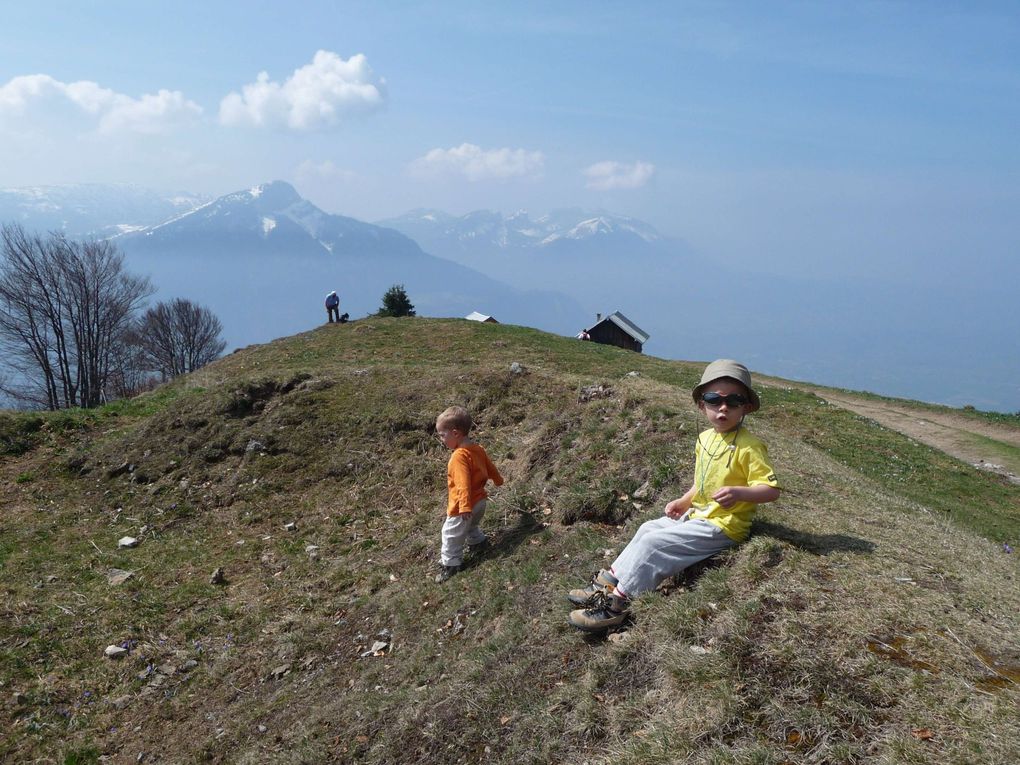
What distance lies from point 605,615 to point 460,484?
3084mm

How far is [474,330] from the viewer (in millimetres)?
32625

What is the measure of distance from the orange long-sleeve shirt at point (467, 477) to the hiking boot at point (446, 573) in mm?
803

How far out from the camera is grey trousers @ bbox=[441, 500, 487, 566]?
8195 millimetres

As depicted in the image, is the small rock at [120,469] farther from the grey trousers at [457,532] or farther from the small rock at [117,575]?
the grey trousers at [457,532]

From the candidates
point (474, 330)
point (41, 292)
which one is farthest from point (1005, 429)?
point (41, 292)

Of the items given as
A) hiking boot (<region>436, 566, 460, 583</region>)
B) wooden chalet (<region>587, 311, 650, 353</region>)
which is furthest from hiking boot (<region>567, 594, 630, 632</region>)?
wooden chalet (<region>587, 311, 650, 353</region>)

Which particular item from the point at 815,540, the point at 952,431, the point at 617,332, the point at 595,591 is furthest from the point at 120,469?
the point at 617,332

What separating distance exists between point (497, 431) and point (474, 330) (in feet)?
65.2

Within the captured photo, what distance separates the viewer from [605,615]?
5484 millimetres

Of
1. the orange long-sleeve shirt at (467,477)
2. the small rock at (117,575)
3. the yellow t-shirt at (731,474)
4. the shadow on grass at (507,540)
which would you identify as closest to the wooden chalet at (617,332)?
the shadow on grass at (507,540)

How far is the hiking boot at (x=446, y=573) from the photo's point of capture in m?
8.24

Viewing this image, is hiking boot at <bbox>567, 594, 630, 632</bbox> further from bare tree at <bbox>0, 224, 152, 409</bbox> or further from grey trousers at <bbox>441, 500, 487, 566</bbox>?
bare tree at <bbox>0, 224, 152, 409</bbox>

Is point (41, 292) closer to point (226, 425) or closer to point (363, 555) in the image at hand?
point (226, 425)

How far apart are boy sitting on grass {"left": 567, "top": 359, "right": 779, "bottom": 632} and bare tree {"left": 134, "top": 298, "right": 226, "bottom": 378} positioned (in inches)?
2870
